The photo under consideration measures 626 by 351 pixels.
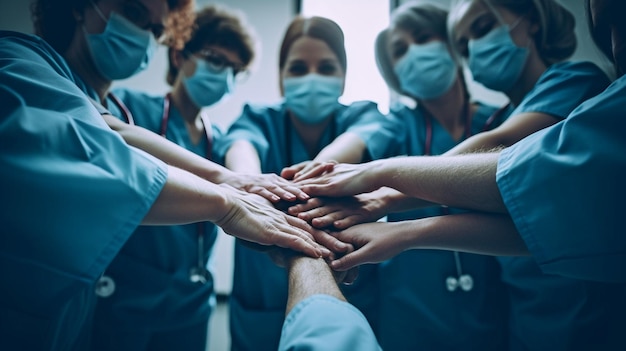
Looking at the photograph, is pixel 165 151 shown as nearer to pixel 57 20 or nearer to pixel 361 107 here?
pixel 57 20

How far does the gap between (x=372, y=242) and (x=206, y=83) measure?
88 centimetres

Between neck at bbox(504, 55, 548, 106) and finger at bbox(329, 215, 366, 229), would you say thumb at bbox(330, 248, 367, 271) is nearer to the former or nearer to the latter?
finger at bbox(329, 215, 366, 229)

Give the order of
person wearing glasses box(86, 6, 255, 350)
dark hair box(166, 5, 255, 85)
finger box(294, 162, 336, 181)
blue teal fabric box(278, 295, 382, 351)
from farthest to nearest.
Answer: dark hair box(166, 5, 255, 85)
person wearing glasses box(86, 6, 255, 350)
finger box(294, 162, 336, 181)
blue teal fabric box(278, 295, 382, 351)

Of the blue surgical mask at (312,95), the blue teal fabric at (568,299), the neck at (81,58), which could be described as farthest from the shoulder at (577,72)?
the neck at (81,58)

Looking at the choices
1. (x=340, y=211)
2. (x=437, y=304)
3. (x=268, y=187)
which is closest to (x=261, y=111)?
(x=268, y=187)

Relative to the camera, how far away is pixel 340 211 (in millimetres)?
917

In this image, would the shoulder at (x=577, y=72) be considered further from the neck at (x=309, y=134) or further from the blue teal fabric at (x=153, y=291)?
the blue teal fabric at (x=153, y=291)

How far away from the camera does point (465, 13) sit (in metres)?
1.19

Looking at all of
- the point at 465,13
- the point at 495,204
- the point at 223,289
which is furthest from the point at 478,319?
the point at 223,289

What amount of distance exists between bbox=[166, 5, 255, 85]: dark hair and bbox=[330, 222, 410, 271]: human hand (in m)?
0.91

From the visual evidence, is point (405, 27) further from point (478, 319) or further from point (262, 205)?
point (478, 319)

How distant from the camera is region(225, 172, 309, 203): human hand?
36.0 inches

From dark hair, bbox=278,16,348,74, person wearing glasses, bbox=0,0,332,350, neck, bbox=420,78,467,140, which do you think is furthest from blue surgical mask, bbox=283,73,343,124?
person wearing glasses, bbox=0,0,332,350

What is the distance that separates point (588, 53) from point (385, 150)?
23.7 inches
